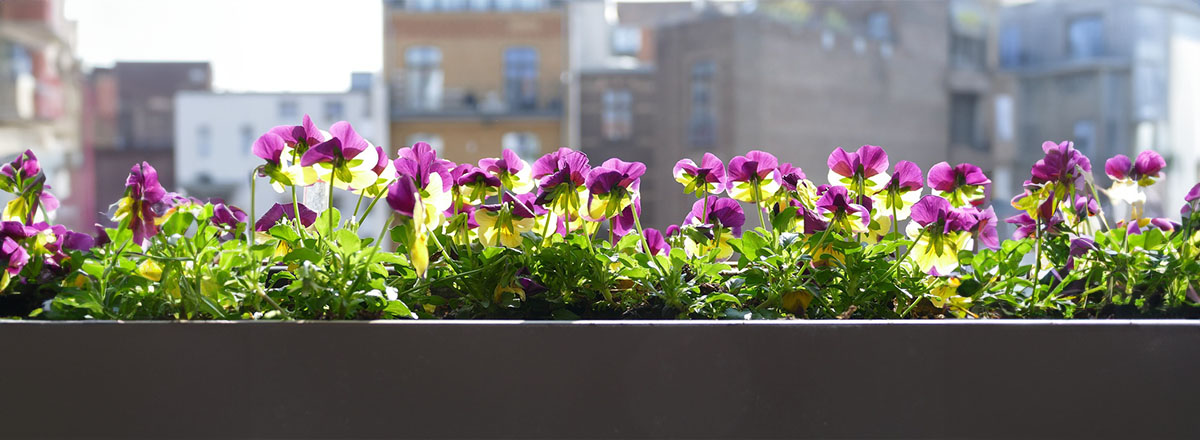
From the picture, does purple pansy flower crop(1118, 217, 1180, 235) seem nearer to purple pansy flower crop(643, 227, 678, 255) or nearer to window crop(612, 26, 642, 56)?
purple pansy flower crop(643, 227, 678, 255)

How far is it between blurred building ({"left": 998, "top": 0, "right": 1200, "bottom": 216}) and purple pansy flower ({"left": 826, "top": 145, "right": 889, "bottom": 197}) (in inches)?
812

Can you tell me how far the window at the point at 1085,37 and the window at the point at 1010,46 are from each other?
110cm

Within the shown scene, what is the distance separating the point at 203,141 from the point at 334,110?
7.90 ft

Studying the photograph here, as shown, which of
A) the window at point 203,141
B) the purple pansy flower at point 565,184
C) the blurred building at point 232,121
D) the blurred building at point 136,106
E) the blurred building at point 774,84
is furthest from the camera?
the blurred building at point 136,106

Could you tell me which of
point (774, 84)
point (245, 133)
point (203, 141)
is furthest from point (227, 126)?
point (774, 84)

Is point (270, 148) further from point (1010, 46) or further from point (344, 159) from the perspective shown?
point (1010, 46)

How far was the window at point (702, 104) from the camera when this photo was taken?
16.6 meters

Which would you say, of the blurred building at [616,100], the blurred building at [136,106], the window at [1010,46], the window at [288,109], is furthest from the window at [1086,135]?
the blurred building at [136,106]

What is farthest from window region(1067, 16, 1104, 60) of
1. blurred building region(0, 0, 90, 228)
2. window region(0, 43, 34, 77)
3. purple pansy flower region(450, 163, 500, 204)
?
purple pansy flower region(450, 163, 500, 204)

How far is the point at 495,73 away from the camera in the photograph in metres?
16.4

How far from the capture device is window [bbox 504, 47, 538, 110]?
16.4 meters

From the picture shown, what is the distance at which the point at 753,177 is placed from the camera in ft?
2.02

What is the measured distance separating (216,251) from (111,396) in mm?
117

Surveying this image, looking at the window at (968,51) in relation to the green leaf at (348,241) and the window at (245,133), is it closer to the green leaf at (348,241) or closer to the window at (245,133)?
the window at (245,133)
